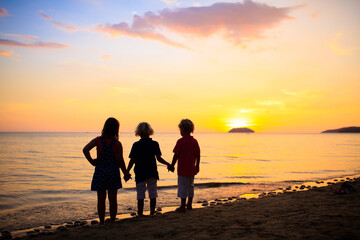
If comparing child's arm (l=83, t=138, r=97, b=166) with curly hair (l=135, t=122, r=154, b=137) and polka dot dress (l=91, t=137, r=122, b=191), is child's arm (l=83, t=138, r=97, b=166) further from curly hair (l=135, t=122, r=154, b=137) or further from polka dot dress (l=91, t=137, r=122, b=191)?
curly hair (l=135, t=122, r=154, b=137)

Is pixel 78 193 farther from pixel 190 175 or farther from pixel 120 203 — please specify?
pixel 190 175

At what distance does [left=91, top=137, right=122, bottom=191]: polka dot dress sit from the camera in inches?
233

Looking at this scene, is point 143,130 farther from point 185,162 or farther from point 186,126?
point 185,162

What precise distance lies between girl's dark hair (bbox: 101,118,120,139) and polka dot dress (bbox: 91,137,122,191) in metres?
0.15

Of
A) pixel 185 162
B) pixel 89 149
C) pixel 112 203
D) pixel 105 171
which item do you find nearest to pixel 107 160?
pixel 105 171

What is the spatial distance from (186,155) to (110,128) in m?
2.27

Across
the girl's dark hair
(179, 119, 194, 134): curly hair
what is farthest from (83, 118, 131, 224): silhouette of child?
(179, 119, 194, 134): curly hair

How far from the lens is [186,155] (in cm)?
706

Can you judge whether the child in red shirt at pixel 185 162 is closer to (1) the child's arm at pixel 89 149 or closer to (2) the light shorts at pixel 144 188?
(2) the light shorts at pixel 144 188

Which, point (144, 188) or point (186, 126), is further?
point (186, 126)

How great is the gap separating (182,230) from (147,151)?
228 cm

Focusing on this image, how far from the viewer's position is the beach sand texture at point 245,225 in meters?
4.59

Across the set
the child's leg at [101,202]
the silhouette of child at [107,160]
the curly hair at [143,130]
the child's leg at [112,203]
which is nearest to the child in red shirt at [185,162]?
the curly hair at [143,130]

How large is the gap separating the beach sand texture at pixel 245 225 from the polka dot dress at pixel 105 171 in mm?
904
